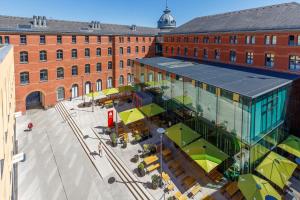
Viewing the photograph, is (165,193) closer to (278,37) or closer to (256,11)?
(278,37)

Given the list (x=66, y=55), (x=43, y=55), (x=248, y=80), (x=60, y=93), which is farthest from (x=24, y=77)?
(x=248, y=80)

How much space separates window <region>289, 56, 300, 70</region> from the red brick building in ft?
106

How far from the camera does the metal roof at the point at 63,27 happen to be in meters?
33.9

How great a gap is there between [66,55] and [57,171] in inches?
989

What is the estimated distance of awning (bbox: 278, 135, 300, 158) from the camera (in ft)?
66.6

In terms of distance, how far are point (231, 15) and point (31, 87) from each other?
37428 mm

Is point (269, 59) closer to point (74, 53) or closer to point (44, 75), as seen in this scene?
point (74, 53)

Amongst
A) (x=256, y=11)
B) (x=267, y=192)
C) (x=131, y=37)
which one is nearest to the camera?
(x=267, y=192)

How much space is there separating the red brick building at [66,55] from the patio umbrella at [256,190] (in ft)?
107

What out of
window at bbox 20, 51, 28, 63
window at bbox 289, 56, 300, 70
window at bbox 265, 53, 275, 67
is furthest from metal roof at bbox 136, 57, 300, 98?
window at bbox 20, 51, 28, 63

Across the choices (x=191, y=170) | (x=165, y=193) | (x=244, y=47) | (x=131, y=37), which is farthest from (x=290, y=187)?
(x=131, y=37)

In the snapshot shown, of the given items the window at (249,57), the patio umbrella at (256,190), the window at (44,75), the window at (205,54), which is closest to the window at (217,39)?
the window at (205,54)

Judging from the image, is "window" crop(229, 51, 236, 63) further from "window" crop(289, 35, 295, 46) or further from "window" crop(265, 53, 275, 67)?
"window" crop(289, 35, 295, 46)

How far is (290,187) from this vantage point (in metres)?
18.6
